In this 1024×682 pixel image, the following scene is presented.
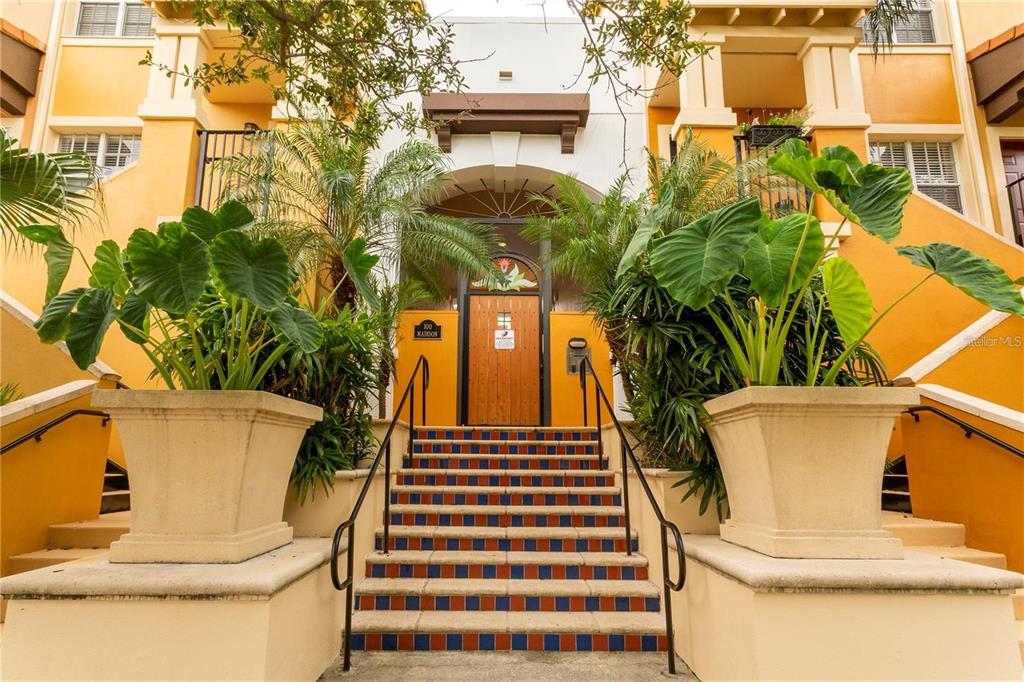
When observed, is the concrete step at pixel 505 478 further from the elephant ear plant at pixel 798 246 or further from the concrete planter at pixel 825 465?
the elephant ear plant at pixel 798 246

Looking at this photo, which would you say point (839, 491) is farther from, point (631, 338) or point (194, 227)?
point (194, 227)

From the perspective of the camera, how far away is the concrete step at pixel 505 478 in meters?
5.08

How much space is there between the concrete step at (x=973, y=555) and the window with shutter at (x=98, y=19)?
485 inches

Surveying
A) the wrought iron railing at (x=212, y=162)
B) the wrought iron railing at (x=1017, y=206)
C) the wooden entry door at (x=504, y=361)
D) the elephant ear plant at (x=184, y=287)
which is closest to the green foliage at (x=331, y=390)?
the elephant ear plant at (x=184, y=287)

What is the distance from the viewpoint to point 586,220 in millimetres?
5738

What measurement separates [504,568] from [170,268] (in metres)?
2.88

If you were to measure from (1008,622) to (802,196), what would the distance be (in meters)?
5.55

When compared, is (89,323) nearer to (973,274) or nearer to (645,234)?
(645,234)

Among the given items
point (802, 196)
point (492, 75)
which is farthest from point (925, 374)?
point (492, 75)

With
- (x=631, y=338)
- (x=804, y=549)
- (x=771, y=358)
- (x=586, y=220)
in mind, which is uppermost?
(x=586, y=220)

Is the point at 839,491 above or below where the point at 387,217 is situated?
below

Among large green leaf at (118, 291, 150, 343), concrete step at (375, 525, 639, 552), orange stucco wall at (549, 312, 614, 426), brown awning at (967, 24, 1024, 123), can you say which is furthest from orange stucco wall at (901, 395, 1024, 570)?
brown awning at (967, 24, 1024, 123)

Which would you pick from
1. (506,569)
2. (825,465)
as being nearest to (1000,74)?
(825,465)

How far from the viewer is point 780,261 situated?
104 inches
